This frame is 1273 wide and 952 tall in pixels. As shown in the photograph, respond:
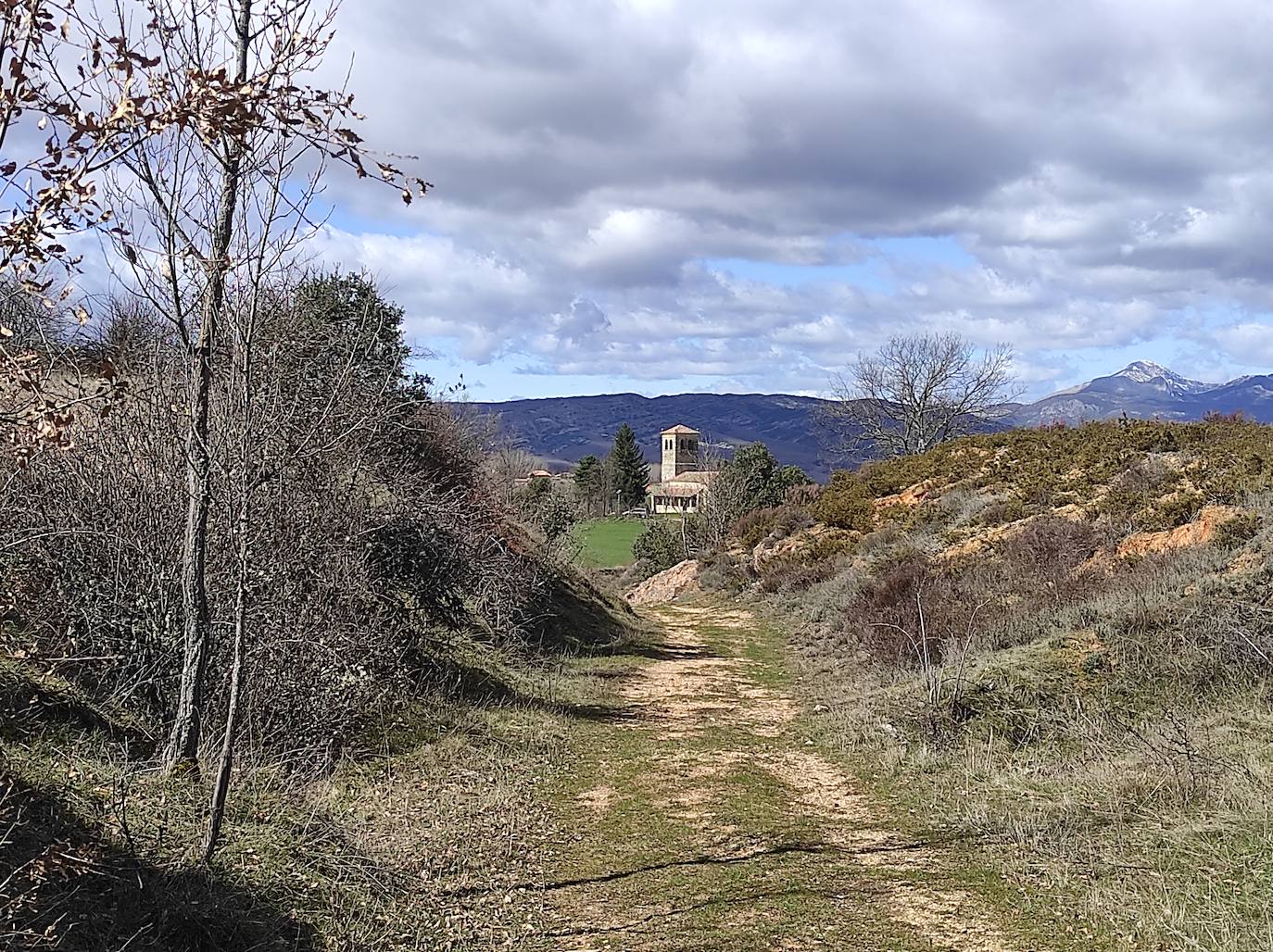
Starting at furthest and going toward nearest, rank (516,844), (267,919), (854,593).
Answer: (854,593)
(516,844)
(267,919)

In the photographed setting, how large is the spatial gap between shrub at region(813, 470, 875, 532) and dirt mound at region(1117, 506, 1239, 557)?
9.84 metres

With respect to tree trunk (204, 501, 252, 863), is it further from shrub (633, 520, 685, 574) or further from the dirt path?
shrub (633, 520, 685, 574)

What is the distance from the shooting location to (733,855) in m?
6.49

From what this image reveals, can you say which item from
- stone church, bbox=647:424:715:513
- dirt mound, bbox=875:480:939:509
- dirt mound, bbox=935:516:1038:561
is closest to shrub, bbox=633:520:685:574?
dirt mound, bbox=875:480:939:509

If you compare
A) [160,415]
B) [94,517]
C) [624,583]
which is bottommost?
[624,583]

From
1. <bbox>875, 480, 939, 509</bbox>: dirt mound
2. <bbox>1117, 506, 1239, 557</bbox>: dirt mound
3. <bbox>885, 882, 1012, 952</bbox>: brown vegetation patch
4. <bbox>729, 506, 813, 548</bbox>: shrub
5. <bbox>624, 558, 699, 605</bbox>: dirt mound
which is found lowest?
<bbox>624, 558, 699, 605</bbox>: dirt mound

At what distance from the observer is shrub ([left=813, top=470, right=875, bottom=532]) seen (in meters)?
25.2

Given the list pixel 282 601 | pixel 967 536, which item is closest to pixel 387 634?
pixel 282 601

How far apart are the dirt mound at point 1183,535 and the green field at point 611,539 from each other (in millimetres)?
28082

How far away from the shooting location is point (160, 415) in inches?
236

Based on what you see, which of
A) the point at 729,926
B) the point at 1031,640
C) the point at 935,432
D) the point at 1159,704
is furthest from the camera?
the point at 935,432

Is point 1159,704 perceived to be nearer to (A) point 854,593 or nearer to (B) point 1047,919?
(B) point 1047,919

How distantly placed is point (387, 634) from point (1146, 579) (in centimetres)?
874

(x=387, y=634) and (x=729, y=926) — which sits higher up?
(x=387, y=634)
